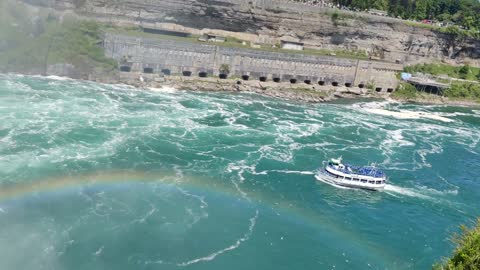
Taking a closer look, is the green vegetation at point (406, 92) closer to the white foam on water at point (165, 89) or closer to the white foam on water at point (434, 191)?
the white foam on water at point (165, 89)

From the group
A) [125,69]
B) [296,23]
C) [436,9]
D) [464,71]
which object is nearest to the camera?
[125,69]

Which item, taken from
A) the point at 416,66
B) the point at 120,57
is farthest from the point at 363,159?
the point at 416,66

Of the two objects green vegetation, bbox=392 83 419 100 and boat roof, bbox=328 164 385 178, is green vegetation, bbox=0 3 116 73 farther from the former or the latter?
green vegetation, bbox=392 83 419 100

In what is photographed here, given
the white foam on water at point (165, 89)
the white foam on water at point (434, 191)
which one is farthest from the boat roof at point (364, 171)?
the white foam on water at point (165, 89)

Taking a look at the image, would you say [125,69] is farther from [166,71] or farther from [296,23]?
[296,23]

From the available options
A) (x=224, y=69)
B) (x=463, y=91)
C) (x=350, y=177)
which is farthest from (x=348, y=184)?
(x=463, y=91)
